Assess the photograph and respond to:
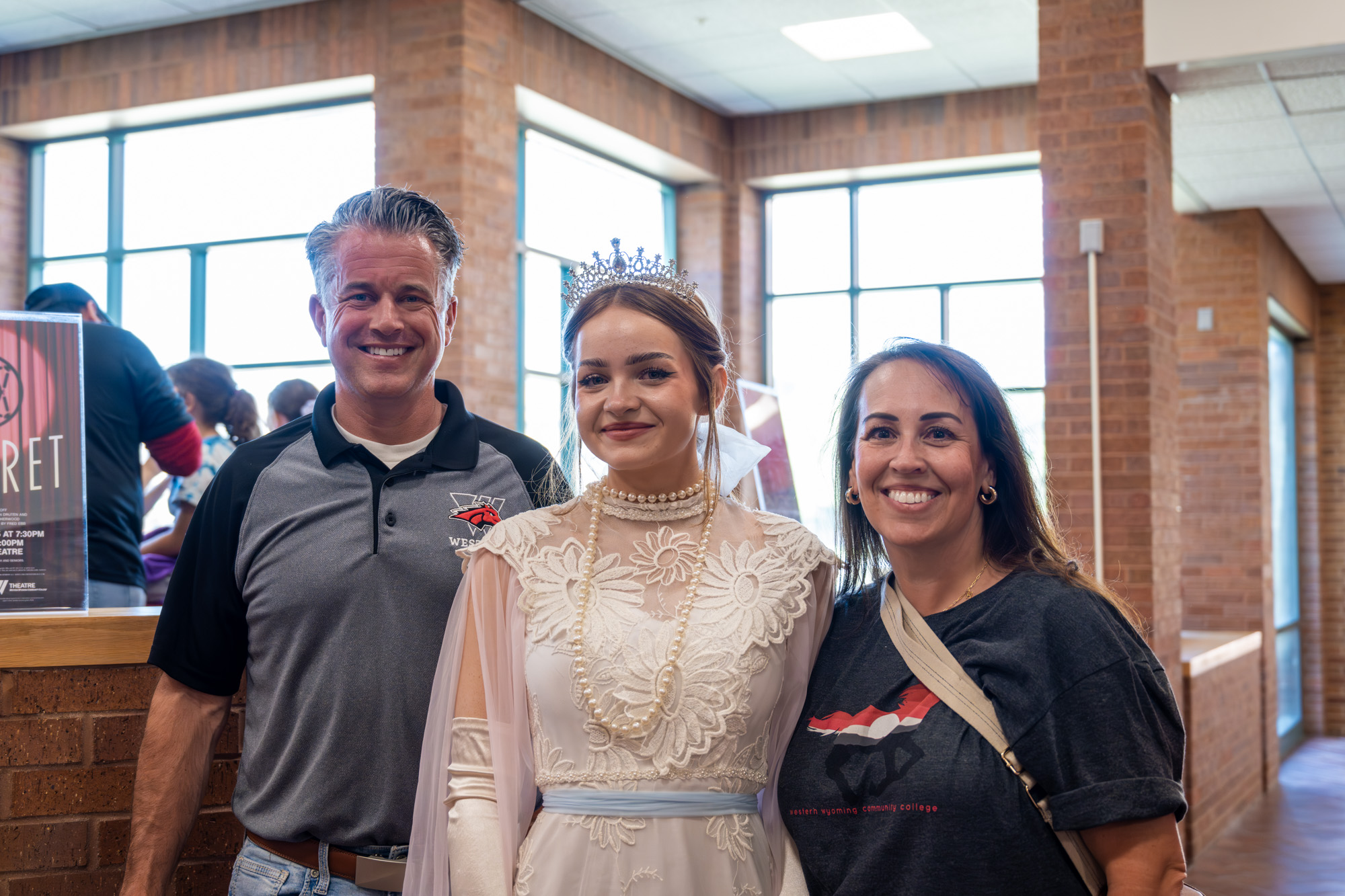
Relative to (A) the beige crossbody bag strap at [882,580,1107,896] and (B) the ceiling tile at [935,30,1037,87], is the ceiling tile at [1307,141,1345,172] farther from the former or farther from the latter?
(A) the beige crossbody bag strap at [882,580,1107,896]

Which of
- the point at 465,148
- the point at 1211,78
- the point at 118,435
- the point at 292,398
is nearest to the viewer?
the point at 118,435

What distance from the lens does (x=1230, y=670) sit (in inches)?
288

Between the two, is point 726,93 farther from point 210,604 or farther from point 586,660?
point 586,660

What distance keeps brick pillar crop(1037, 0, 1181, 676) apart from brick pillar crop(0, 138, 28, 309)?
702 centimetres

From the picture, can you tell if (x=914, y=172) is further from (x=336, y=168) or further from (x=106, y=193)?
(x=106, y=193)

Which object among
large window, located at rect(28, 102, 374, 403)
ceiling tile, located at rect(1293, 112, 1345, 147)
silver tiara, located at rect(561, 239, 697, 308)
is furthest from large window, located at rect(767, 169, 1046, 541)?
silver tiara, located at rect(561, 239, 697, 308)

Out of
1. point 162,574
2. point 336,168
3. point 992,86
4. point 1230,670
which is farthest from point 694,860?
point 992,86

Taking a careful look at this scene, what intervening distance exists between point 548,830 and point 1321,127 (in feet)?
22.2

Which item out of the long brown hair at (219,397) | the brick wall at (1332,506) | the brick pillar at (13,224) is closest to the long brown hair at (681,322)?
the long brown hair at (219,397)

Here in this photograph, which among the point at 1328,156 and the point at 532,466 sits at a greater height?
the point at 1328,156

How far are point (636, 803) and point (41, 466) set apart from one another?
122 centimetres

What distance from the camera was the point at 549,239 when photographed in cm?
870

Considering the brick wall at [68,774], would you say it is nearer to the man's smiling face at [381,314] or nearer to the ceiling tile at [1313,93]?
the man's smiling face at [381,314]

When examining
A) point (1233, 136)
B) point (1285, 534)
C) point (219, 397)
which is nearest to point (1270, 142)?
point (1233, 136)
